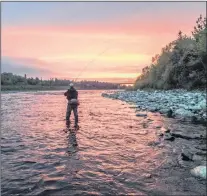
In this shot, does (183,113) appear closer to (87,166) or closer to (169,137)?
(169,137)

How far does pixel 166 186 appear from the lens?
712 cm

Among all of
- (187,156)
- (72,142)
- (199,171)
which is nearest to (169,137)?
(187,156)

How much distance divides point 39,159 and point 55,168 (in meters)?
1.21

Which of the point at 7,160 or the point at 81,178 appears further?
the point at 7,160

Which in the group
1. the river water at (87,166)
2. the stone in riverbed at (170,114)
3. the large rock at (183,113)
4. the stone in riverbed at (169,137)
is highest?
the large rock at (183,113)

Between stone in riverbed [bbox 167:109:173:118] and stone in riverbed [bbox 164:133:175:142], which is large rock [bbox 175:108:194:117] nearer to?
stone in riverbed [bbox 167:109:173:118]

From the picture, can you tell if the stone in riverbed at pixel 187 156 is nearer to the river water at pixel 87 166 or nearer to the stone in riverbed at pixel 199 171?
the river water at pixel 87 166

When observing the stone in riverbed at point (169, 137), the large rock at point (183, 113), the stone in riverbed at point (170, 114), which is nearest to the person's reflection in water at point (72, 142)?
the stone in riverbed at point (169, 137)

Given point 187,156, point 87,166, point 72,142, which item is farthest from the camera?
point 72,142

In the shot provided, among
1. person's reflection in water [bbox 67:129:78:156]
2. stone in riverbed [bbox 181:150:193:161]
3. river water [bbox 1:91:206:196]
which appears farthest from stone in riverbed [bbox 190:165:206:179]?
person's reflection in water [bbox 67:129:78:156]

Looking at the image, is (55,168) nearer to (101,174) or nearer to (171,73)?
(101,174)

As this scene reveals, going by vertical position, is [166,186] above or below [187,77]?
below

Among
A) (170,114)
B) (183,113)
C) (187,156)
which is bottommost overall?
(187,156)

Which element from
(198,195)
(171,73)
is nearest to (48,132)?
(198,195)
